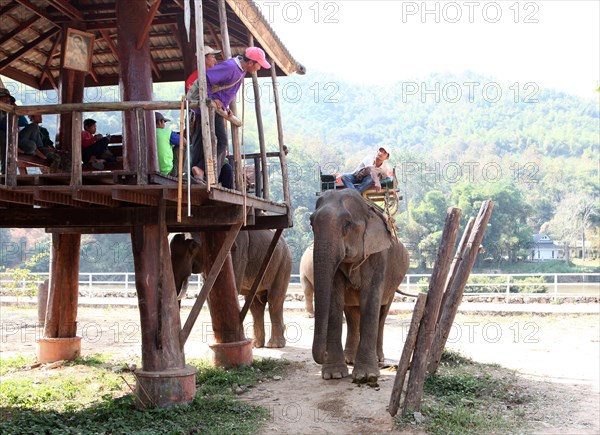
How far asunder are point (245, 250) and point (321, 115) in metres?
118

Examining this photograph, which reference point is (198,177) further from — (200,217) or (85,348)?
(85,348)

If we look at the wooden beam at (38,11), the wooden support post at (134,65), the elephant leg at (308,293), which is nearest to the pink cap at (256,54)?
the wooden support post at (134,65)

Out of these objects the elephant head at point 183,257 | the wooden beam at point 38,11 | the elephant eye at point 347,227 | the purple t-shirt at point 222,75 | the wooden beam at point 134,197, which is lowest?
the elephant head at point 183,257

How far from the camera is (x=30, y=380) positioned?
449 inches

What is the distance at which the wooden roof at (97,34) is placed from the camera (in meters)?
11.0

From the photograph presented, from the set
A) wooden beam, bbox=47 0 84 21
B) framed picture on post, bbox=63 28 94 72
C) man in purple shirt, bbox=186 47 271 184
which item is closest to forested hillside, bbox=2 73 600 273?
man in purple shirt, bbox=186 47 271 184

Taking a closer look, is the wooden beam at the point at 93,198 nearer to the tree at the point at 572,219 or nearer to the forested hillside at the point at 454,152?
the forested hillside at the point at 454,152

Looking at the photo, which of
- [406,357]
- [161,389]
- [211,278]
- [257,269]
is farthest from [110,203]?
[257,269]

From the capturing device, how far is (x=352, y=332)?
40.3ft

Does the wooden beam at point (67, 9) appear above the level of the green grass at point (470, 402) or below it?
above

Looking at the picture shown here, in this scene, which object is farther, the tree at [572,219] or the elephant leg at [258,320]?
the tree at [572,219]

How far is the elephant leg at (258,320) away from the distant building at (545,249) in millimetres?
41717

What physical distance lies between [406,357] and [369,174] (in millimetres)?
3698

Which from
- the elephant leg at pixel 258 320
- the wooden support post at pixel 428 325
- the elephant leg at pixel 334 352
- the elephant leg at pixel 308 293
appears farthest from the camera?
the elephant leg at pixel 308 293
